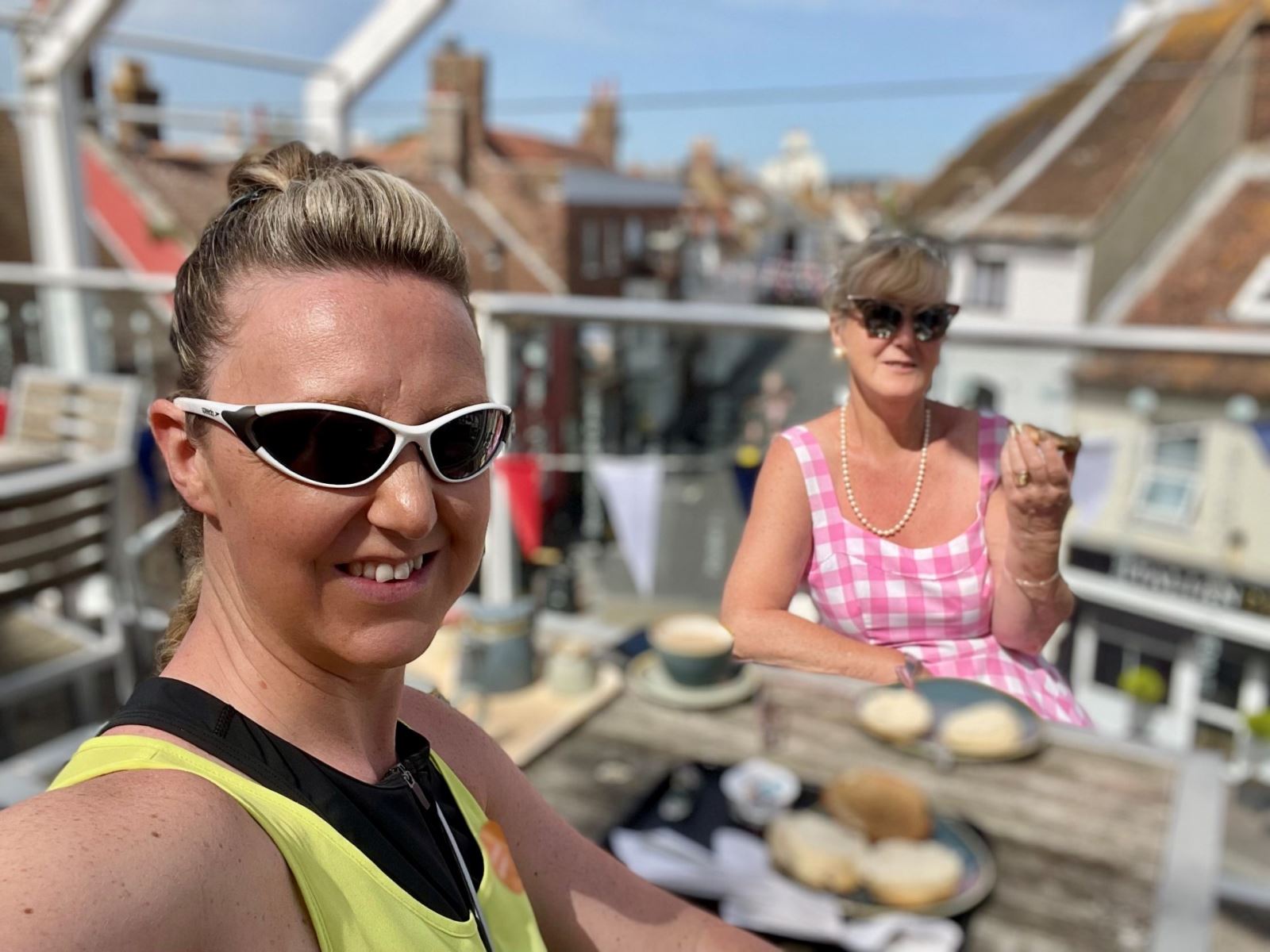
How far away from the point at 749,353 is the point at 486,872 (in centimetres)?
117

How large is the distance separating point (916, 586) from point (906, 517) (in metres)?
0.07

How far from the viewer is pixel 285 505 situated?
3.12 ft

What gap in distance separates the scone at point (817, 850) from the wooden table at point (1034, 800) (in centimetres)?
26

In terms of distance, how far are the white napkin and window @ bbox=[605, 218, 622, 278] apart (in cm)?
443

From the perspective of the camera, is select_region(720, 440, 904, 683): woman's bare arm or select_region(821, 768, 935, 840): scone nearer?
select_region(720, 440, 904, 683): woman's bare arm

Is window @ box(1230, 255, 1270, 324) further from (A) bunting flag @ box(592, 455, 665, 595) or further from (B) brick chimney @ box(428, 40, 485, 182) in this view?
(B) brick chimney @ box(428, 40, 485, 182)

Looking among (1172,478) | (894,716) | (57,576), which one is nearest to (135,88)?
(57,576)

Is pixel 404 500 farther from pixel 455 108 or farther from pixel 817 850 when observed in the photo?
pixel 455 108

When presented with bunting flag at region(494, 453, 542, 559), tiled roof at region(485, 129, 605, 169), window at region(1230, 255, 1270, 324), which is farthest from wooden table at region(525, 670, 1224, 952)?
tiled roof at region(485, 129, 605, 169)

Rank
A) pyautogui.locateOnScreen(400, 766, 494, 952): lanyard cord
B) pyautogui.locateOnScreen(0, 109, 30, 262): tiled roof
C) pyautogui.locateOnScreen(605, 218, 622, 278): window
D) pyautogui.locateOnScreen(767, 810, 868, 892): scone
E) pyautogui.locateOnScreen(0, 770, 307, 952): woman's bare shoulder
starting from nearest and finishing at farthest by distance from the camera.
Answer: pyautogui.locateOnScreen(0, 770, 307, 952): woman's bare shoulder
pyautogui.locateOnScreen(400, 766, 494, 952): lanyard cord
pyautogui.locateOnScreen(767, 810, 868, 892): scone
pyautogui.locateOnScreen(605, 218, 622, 278): window
pyautogui.locateOnScreen(0, 109, 30, 262): tiled roof

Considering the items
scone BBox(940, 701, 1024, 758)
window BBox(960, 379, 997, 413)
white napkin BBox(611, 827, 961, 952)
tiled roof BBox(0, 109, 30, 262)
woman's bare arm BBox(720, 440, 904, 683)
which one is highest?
tiled roof BBox(0, 109, 30, 262)

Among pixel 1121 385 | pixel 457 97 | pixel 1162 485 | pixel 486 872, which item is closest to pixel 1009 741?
pixel 1162 485

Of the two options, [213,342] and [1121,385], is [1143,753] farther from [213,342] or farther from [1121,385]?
[213,342]

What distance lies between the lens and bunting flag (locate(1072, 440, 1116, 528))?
0.98 m
